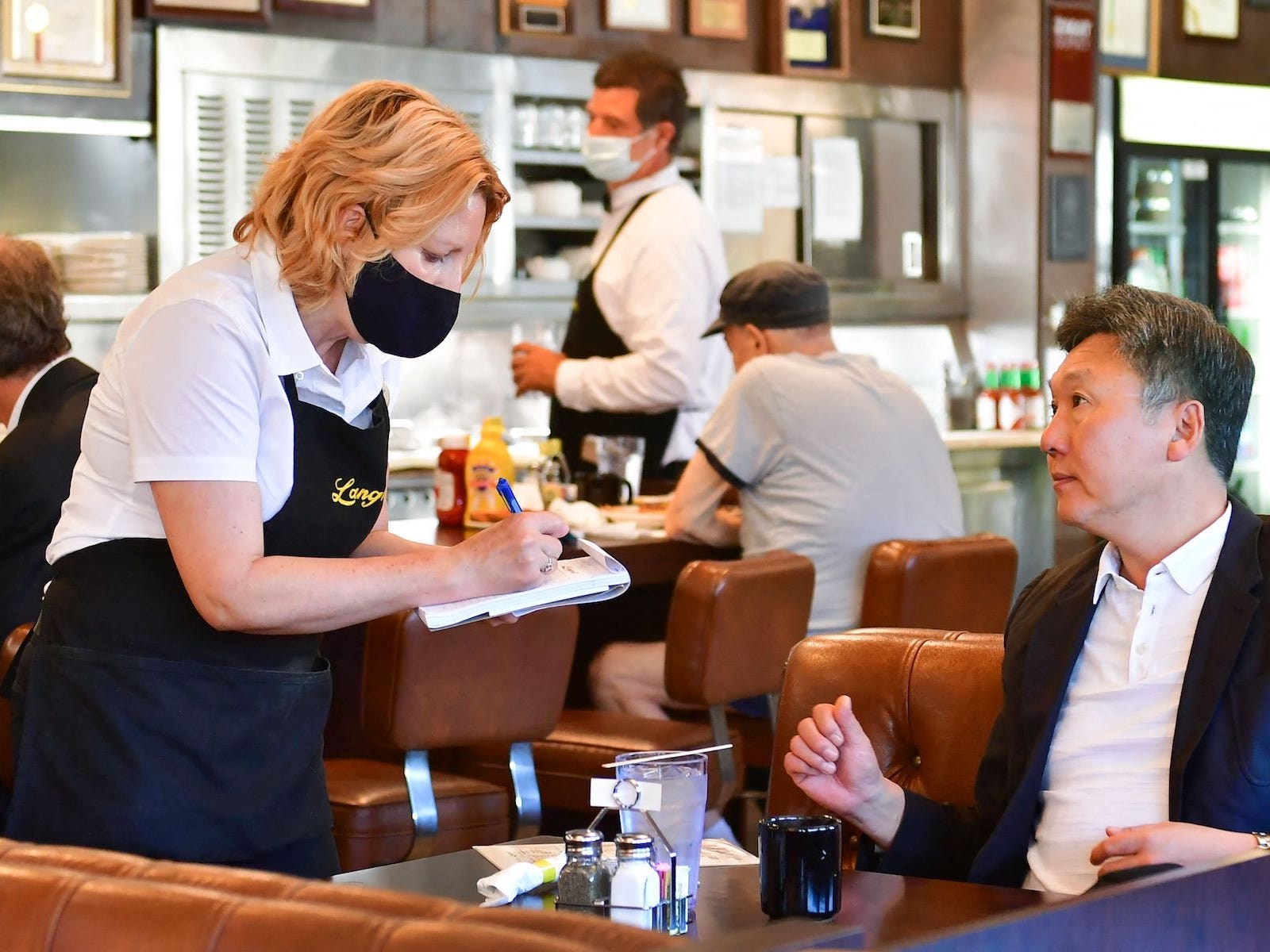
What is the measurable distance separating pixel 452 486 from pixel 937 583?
1191mm

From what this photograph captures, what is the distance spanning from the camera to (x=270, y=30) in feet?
20.9

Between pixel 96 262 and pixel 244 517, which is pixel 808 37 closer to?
pixel 96 262

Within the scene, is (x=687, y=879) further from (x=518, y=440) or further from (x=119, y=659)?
(x=518, y=440)

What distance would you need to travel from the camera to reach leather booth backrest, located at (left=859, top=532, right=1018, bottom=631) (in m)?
3.71

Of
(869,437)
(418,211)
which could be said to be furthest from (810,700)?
(869,437)

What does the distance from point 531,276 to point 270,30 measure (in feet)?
4.37

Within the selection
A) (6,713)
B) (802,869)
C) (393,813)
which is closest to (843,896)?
(802,869)

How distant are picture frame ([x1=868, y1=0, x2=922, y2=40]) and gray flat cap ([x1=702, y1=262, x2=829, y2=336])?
13.6 feet

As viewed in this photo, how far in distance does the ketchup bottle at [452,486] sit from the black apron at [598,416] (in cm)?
77

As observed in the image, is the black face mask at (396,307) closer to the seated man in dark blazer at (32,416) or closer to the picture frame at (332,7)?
the seated man in dark blazer at (32,416)

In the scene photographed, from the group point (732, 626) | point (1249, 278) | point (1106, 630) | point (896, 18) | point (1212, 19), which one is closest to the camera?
point (1106, 630)

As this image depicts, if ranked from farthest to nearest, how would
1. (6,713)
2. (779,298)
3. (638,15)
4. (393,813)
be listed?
(638,15) → (779,298) → (393,813) → (6,713)

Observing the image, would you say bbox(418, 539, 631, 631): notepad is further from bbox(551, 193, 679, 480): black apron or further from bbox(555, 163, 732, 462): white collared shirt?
bbox(551, 193, 679, 480): black apron

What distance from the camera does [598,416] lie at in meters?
4.95
